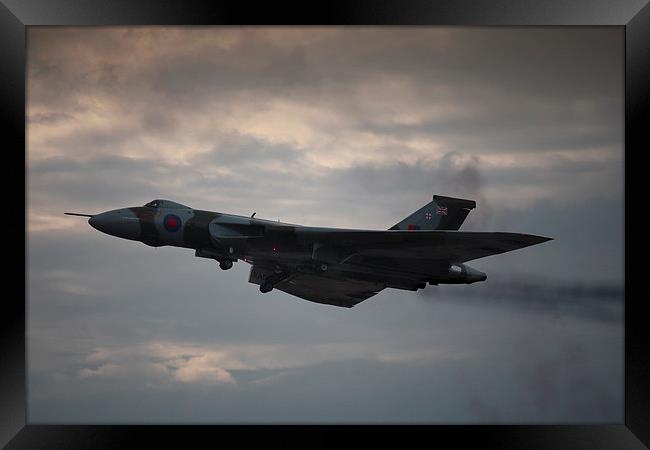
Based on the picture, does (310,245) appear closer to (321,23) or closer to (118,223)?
(118,223)

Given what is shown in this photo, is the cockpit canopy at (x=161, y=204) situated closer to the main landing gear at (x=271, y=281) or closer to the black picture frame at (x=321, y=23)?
the main landing gear at (x=271, y=281)

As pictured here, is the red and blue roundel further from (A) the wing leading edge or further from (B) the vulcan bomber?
(A) the wing leading edge

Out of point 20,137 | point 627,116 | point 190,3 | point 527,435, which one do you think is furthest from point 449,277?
point 20,137

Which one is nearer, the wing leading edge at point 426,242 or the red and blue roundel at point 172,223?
the wing leading edge at point 426,242

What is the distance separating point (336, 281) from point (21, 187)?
31.9 ft

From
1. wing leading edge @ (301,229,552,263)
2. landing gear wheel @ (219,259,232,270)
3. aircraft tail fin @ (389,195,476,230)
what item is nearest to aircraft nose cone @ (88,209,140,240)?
landing gear wheel @ (219,259,232,270)

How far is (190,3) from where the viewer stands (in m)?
17.8

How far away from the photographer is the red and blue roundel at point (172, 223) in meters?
22.3

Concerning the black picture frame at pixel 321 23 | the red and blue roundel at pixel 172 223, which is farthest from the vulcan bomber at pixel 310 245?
the black picture frame at pixel 321 23

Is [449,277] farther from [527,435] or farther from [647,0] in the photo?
[647,0]

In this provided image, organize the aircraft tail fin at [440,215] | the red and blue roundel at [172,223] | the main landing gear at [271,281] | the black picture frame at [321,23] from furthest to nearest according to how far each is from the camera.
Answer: the aircraft tail fin at [440,215], the main landing gear at [271,281], the red and blue roundel at [172,223], the black picture frame at [321,23]

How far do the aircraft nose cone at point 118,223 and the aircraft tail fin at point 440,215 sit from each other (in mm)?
7873

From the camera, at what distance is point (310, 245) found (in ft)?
74.3

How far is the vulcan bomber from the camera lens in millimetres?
21891
